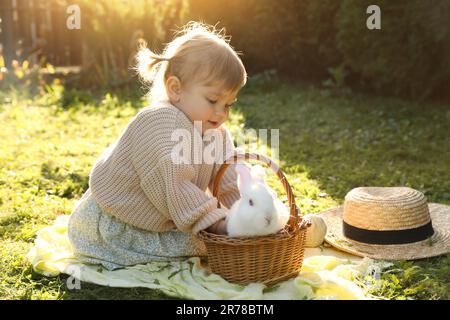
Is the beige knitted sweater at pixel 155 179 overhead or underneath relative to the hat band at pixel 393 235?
overhead

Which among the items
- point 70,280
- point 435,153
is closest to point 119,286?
point 70,280

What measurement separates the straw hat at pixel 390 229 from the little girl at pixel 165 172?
84 centimetres

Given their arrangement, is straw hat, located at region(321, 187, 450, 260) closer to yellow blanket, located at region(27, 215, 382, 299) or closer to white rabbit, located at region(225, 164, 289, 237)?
yellow blanket, located at region(27, 215, 382, 299)

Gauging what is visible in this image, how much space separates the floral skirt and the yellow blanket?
0.05m

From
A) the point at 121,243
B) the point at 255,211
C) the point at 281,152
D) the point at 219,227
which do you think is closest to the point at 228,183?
the point at 219,227

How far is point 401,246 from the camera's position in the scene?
10.8 feet

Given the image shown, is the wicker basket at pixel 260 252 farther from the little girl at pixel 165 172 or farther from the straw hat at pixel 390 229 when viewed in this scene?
Answer: the straw hat at pixel 390 229

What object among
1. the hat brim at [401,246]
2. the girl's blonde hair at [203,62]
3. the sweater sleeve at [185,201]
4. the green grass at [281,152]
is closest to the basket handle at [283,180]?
the sweater sleeve at [185,201]

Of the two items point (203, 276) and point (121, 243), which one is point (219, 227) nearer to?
point (203, 276)

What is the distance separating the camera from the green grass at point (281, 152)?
9.64 feet

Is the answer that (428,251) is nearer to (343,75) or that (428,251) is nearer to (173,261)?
(173,261)

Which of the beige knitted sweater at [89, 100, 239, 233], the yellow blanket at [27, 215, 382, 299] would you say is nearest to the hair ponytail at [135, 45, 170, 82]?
the beige knitted sweater at [89, 100, 239, 233]

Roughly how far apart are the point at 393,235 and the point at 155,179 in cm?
136
